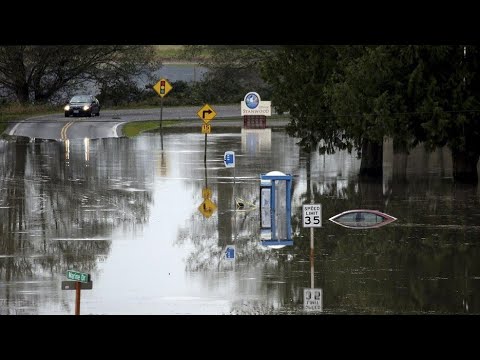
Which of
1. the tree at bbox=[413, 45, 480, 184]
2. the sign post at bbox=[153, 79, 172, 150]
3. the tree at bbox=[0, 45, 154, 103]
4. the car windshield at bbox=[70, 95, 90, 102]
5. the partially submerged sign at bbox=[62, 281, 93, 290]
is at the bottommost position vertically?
the partially submerged sign at bbox=[62, 281, 93, 290]

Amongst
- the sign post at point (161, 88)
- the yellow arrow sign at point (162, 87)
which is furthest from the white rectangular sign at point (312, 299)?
the sign post at point (161, 88)

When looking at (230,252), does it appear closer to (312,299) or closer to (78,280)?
(312,299)

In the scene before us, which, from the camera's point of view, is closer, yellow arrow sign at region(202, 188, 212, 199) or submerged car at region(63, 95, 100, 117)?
yellow arrow sign at region(202, 188, 212, 199)

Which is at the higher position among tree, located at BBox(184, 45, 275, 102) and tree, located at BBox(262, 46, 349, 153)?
tree, located at BBox(184, 45, 275, 102)

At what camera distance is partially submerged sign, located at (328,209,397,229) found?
50.5m

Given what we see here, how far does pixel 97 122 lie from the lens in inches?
3342

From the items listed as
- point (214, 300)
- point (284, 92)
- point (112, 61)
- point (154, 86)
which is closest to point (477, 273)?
point (214, 300)

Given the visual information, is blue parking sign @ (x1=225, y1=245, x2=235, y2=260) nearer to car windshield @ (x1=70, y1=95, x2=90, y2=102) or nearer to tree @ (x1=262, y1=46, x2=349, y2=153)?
tree @ (x1=262, y1=46, x2=349, y2=153)

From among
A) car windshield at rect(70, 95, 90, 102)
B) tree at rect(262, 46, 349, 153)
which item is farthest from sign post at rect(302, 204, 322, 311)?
car windshield at rect(70, 95, 90, 102)

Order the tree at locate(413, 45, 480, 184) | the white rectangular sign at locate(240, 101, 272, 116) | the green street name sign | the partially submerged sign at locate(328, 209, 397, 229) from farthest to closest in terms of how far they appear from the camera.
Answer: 1. the white rectangular sign at locate(240, 101, 272, 116)
2. the tree at locate(413, 45, 480, 184)
3. the partially submerged sign at locate(328, 209, 397, 229)
4. the green street name sign

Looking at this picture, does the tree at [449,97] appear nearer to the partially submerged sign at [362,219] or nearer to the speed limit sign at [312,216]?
the partially submerged sign at [362,219]

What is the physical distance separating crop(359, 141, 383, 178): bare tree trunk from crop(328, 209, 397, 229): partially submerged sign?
8.85 m

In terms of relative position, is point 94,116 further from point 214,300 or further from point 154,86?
point 214,300

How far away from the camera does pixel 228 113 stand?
8788 centimetres
